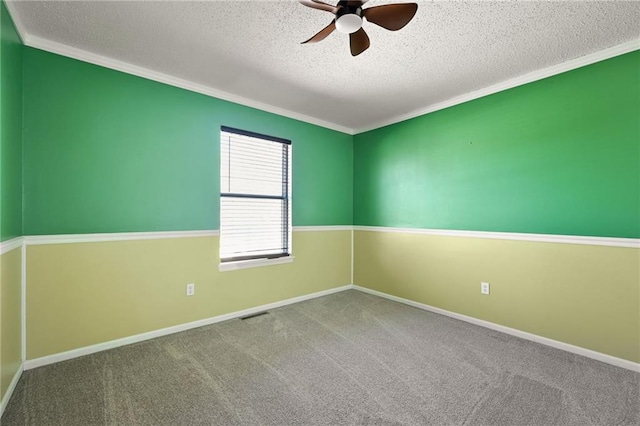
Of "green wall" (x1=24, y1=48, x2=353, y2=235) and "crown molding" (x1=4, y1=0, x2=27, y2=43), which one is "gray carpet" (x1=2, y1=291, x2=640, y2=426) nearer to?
"green wall" (x1=24, y1=48, x2=353, y2=235)

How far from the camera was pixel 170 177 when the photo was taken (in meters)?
2.85

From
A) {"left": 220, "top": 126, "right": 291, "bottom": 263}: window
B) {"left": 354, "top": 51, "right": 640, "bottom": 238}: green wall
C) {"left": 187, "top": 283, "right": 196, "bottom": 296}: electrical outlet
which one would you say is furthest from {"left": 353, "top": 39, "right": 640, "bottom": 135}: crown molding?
{"left": 187, "top": 283, "right": 196, "bottom": 296}: electrical outlet

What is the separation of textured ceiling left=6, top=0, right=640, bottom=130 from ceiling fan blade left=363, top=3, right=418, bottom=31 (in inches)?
10.9

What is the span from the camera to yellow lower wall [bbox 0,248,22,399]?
1710 mm

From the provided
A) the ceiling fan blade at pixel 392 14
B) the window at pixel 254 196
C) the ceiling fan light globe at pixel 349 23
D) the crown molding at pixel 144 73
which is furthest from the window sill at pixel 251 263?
the ceiling fan blade at pixel 392 14

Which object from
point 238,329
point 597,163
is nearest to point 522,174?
point 597,163

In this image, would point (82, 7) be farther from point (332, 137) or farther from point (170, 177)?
point (332, 137)

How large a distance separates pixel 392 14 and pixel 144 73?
234cm

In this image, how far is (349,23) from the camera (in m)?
1.65

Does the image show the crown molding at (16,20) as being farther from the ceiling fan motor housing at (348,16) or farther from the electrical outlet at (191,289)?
the electrical outlet at (191,289)

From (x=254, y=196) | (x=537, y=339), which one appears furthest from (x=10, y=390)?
(x=537, y=339)

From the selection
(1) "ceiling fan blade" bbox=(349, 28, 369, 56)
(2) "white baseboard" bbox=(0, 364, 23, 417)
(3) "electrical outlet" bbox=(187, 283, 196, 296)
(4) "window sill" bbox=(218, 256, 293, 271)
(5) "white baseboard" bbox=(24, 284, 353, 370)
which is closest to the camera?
(2) "white baseboard" bbox=(0, 364, 23, 417)

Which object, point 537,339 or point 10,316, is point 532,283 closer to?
point 537,339

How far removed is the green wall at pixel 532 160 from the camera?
7.56 ft
